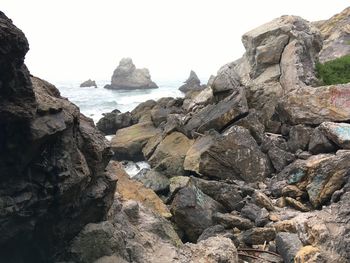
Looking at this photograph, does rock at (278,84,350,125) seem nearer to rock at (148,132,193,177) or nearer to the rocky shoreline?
the rocky shoreline

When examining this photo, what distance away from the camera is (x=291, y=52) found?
24734 millimetres

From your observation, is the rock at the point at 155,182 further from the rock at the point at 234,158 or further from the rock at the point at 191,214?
the rock at the point at 191,214

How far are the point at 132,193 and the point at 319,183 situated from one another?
21.1 feet

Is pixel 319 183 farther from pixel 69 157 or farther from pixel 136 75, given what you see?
pixel 136 75

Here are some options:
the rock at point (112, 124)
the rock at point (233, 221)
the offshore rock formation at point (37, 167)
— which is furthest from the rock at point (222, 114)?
the rock at point (112, 124)

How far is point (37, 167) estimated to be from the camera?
20.2 feet

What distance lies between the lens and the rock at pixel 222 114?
2005 centimetres

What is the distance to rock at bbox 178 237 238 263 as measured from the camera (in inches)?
316

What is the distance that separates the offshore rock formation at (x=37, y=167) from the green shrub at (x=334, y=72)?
19503mm

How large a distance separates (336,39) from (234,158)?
898 inches

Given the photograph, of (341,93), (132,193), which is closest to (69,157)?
(132,193)

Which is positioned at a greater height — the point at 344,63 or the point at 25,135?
the point at 25,135

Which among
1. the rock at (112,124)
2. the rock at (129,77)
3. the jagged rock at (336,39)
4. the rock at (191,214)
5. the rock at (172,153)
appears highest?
the jagged rock at (336,39)

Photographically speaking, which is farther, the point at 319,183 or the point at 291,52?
the point at 291,52
